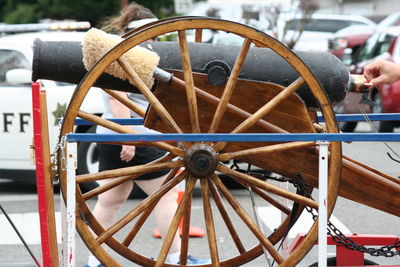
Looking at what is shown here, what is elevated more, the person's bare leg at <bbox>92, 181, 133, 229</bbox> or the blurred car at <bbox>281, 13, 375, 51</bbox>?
the blurred car at <bbox>281, 13, 375, 51</bbox>

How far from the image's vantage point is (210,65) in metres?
4.27

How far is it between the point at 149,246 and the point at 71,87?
8.65ft

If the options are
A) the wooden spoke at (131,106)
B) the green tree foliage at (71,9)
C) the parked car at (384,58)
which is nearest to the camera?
the wooden spoke at (131,106)

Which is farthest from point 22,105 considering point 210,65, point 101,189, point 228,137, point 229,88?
point 228,137

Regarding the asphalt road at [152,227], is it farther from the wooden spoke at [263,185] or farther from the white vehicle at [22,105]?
the wooden spoke at [263,185]

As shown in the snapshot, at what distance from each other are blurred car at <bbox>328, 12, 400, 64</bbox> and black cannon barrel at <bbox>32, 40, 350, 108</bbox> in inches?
675

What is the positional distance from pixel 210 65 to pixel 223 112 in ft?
0.99

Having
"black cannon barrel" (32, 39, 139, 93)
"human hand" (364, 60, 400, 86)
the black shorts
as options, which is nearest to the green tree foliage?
the black shorts

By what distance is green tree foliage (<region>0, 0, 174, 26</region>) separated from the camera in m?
39.8

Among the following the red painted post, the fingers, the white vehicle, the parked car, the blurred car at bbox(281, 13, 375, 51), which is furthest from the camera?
the blurred car at bbox(281, 13, 375, 51)

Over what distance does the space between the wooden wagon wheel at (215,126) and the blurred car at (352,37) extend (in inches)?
683

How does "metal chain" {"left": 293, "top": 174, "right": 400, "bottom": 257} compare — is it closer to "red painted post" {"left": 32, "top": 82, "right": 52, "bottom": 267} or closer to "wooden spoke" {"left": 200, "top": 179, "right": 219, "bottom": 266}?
"wooden spoke" {"left": 200, "top": 179, "right": 219, "bottom": 266}

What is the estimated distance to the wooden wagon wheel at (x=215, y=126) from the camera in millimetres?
3982

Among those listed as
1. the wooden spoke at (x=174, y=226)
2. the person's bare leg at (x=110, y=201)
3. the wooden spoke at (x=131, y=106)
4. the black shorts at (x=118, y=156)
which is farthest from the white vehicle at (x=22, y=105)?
the wooden spoke at (x=174, y=226)
